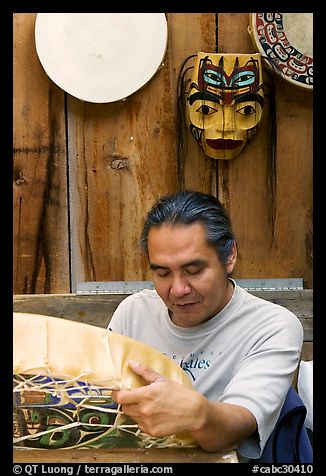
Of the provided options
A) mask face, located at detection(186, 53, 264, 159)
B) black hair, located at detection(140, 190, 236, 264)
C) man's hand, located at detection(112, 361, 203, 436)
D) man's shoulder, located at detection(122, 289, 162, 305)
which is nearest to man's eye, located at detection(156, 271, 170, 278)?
black hair, located at detection(140, 190, 236, 264)

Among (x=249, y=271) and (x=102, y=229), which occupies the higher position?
(x=102, y=229)

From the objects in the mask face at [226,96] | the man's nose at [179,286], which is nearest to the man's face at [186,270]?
the man's nose at [179,286]

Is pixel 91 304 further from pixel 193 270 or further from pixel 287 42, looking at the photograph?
pixel 287 42

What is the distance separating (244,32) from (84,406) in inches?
63.7

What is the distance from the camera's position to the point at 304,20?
2.09m

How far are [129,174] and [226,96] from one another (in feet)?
1.49

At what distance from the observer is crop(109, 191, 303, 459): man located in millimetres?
1127

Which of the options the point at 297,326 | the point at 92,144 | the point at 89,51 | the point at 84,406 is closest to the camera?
the point at 84,406

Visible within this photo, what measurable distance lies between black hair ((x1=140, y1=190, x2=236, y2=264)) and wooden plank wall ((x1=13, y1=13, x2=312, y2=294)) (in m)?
0.81

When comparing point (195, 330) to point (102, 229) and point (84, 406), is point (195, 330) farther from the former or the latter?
point (102, 229)

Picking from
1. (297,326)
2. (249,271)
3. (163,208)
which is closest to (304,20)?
(249,271)

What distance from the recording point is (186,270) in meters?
1.34

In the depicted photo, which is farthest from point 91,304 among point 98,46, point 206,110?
point 98,46

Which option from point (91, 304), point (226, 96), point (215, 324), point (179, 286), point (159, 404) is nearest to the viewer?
point (159, 404)
